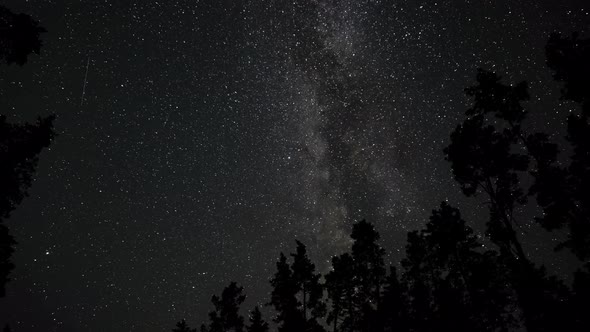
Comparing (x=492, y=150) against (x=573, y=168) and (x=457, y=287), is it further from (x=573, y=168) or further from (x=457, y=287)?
(x=457, y=287)

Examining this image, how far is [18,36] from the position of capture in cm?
1007

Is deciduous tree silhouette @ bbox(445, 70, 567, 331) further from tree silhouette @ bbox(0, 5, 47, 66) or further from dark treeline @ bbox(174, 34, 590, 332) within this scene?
tree silhouette @ bbox(0, 5, 47, 66)

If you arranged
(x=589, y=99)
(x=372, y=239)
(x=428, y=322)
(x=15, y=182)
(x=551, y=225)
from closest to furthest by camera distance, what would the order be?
(x=15, y=182) < (x=589, y=99) < (x=551, y=225) < (x=428, y=322) < (x=372, y=239)

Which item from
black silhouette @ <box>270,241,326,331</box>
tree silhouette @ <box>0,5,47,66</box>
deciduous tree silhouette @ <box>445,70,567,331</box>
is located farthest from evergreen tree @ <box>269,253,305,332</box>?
tree silhouette @ <box>0,5,47,66</box>

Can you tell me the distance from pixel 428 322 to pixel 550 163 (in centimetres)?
1293

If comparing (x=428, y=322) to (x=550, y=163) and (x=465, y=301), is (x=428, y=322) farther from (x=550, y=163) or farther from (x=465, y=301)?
(x=550, y=163)

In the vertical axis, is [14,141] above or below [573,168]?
below

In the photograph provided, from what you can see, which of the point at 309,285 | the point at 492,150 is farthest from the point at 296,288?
the point at 492,150

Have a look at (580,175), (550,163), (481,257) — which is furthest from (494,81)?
(481,257)

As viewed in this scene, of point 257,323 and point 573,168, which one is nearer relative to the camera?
point 573,168

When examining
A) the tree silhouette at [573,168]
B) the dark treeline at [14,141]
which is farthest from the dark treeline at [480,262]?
the dark treeline at [14,141]

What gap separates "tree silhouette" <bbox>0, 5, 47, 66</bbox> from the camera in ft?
32.1

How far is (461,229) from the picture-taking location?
22109mm

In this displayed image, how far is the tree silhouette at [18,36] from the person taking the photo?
9.80 m
